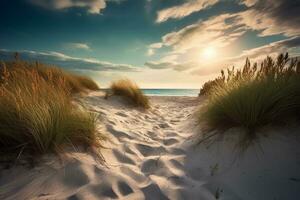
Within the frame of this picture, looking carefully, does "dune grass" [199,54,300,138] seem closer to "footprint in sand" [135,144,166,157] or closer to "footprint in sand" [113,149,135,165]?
"footprint in sand" [135,144,166,157]

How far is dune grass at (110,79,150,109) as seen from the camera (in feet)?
18.4

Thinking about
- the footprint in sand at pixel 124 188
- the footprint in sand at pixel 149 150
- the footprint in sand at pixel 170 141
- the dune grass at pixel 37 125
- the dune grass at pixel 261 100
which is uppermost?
the dune grass at pixel 261 100

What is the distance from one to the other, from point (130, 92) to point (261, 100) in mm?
4069

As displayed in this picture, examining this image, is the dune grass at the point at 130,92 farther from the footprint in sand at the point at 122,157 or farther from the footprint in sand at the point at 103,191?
the footprint in sand at the point at 103,191

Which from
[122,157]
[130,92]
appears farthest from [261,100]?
[130,92]

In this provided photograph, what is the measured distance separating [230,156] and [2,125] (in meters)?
2.29

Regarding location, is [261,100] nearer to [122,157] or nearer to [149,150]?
[149,150]

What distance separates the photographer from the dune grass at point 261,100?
2018mm

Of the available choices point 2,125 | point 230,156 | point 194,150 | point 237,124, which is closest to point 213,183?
point 230,156

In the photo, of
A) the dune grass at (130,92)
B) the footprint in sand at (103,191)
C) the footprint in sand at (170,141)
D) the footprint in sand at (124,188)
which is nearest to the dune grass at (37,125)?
the footprint in sand at (103,191)

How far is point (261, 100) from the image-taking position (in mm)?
2086

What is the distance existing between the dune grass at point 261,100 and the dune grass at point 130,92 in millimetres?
3022

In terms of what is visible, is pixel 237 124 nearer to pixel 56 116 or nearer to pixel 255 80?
pixel 255 80

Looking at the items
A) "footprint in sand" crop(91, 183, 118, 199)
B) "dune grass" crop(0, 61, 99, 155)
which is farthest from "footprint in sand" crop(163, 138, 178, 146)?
"footprint in sand" crop(91, 183, 118, 199)
